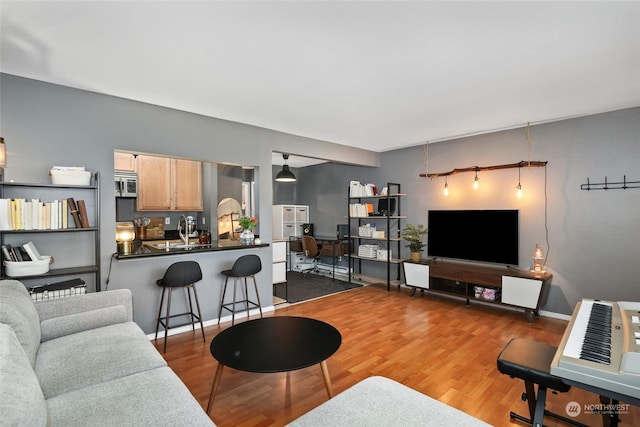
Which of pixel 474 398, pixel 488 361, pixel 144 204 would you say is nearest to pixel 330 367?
pixel 474 398

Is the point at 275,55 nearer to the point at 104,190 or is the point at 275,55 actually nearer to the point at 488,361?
the point at 104,190

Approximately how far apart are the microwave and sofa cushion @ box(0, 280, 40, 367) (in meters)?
2.87

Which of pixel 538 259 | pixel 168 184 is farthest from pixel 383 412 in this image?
pixel 168 184

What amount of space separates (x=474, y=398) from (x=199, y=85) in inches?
134

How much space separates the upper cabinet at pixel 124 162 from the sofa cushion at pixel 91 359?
11.3ft

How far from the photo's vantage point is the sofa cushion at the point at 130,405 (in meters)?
1.33

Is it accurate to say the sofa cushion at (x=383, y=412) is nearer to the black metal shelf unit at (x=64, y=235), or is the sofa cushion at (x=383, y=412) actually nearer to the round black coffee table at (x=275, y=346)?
the round black coffee table at (x=275, y=346)

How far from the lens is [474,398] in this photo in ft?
7.51

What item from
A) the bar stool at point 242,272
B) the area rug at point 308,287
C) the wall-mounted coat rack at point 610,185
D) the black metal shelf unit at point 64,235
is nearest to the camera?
the black metal shelf unit at point 64,235

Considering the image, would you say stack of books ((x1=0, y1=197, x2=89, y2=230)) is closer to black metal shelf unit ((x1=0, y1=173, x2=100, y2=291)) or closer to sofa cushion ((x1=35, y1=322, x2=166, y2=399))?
black metal shelf unit ((x1=0, y1=173, x2=100, y2=291))

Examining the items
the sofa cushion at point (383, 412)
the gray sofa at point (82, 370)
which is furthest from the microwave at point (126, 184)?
the sofa cushion at point (383, 412)

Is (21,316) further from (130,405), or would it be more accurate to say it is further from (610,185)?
(610,185)

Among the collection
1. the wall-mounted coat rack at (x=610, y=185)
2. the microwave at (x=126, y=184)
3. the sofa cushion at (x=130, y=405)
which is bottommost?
the sofa cushion at (x=130, y=405)

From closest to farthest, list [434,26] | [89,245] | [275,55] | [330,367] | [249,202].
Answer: [434,26], [275,55], [330,367], [89,245], [249,202]
